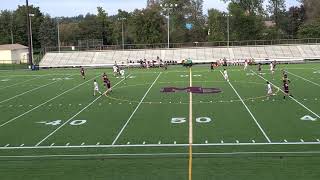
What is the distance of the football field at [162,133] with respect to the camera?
40.2 feet

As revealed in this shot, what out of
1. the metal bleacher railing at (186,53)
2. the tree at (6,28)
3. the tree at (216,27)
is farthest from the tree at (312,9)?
the tree at (6,28)

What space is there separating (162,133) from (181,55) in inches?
1980

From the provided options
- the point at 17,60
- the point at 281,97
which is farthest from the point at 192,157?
the point at 17,60

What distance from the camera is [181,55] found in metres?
67.4

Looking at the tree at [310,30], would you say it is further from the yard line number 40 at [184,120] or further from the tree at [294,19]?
the yard line number 40 at [184,120]

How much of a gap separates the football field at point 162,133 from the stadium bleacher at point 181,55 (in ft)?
110

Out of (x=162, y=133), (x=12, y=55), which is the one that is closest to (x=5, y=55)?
(x=12, y=55)

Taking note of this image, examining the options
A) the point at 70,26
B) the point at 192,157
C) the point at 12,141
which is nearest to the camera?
the point at 192,157

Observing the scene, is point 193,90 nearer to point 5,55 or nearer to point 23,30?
point 5,55

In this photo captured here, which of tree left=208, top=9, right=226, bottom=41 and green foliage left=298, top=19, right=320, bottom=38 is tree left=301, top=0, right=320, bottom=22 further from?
tree left=208, top=9, right=226, bottom=41

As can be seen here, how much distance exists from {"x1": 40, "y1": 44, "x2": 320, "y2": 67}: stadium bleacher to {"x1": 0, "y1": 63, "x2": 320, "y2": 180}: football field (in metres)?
33.5

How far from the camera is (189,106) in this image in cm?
2364

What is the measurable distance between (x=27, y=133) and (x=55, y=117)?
3351mm

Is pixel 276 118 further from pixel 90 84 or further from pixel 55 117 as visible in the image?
pixel 90 84
